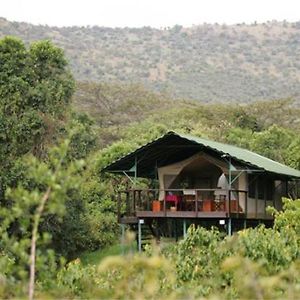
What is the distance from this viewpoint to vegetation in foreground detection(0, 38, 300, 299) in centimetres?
427

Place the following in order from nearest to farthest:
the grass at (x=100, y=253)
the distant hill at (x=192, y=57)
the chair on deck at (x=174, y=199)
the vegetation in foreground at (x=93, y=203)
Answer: the vegetation in foreground at (x=93, y=203), the chair on deck at (x=174, y=199), the grass at (x=100, y=253), the distant hill at (x=192, y=57)

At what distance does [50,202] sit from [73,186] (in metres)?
0.17

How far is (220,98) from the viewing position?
63.8 m

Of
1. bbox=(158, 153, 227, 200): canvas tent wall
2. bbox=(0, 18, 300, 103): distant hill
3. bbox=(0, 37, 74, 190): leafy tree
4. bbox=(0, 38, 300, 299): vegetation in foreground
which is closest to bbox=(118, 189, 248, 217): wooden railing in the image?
bbox=(158, 153, 227, 200): canvas tent wall

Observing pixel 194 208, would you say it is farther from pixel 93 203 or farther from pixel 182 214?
pixel 93 203

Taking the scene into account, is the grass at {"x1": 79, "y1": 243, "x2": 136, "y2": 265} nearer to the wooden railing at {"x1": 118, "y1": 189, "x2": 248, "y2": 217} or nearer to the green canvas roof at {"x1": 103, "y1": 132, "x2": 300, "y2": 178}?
the wooden railing at {"x1": 118, "y1": 189, "x2": 248, "y2": 217}

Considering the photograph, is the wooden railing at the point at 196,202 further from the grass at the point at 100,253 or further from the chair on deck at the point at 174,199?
the grass at the point at 100,253

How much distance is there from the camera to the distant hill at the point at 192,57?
221 feet

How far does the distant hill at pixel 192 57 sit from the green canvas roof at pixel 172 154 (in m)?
36.1

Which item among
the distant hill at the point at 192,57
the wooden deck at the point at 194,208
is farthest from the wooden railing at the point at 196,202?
the distant hill at the point at 192,57

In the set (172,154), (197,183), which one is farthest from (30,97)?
(197,183)

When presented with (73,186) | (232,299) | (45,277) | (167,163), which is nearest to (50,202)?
(73,186)

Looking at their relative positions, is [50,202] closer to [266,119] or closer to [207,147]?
[207,147]

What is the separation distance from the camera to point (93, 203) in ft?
89.8
